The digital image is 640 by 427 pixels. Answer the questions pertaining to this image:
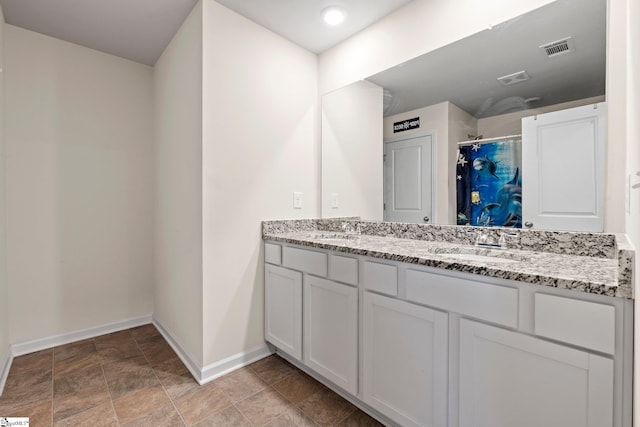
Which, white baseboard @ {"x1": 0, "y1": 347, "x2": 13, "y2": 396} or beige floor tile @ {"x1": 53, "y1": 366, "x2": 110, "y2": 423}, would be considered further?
white baseboard @ {"x1": 0, "y1": 347, "x2": 13, "y2": 396}

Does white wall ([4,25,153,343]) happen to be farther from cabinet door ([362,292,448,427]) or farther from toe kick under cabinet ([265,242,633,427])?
cabinet door ([362,292,448,427])

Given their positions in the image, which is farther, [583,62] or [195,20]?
[195,20]

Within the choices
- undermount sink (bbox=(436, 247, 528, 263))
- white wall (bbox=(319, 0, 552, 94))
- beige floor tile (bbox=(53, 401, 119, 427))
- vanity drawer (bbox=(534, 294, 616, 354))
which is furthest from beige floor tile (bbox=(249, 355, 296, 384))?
white wall (bbox=(319, 0, 552, 94))

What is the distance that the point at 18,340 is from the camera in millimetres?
2180

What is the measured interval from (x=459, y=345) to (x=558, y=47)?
4.60ft

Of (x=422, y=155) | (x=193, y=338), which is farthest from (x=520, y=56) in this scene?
(x=193, y=338)

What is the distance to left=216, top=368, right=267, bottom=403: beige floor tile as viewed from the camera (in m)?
1.74

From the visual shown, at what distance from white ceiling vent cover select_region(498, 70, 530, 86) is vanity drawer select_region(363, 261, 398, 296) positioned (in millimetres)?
1117

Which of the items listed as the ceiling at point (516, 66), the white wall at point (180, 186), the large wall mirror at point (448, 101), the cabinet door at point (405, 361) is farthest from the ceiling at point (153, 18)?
the cabinet door at point (405, 361)

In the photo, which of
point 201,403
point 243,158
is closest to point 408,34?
point 243,158

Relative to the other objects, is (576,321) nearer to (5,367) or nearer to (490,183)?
(490,183)

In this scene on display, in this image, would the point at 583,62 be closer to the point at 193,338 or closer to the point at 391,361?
the point at 391,361

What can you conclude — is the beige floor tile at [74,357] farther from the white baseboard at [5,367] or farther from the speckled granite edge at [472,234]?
the speckled granite edge at [472,234]

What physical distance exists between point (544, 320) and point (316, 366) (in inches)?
48.5
